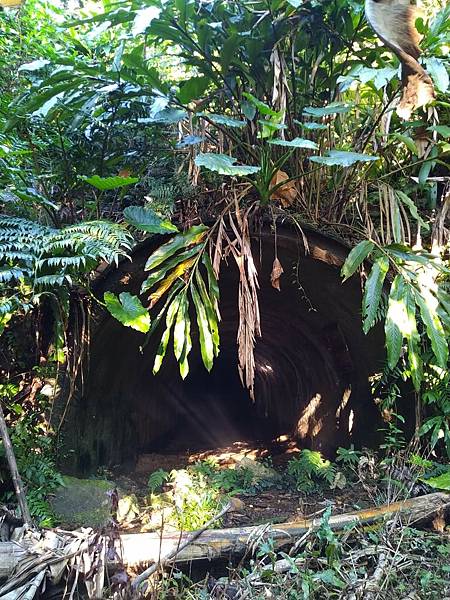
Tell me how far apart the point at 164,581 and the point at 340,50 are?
3.82 meters

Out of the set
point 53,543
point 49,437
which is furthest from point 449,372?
point 49,437

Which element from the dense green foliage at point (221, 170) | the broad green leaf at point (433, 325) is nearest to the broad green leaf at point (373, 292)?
the dense green foliage at point (221, 170)

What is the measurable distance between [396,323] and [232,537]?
158cm

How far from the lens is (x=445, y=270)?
2.99 m

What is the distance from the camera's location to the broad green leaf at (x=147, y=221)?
3.03 m

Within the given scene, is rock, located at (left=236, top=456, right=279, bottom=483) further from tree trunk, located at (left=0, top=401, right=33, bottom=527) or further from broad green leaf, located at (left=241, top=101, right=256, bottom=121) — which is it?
broad green leaf, located at (left=241, top=101, right=256, bottom=121)

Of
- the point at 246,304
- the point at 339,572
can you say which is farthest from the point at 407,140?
the point at 339,572

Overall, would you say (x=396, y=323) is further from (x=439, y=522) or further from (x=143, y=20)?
(x=143, y=20)

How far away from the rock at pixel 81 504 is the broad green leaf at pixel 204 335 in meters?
1.12

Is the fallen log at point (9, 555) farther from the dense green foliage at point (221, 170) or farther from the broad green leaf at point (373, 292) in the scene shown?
the broad green leaf at point (373, 292)

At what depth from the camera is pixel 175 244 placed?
3146mm

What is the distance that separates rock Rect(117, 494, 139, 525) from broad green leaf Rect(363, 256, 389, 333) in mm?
2115

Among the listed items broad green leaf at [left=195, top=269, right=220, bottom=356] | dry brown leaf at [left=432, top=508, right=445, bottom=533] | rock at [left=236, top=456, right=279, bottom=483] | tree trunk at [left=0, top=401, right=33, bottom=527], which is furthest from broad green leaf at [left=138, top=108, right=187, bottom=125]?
rock at [left=236, top=456, right=279, bottom=483]

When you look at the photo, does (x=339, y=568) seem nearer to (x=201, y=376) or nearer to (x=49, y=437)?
(x=49, y=437)
